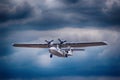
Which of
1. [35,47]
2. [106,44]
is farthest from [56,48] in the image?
[106,44]

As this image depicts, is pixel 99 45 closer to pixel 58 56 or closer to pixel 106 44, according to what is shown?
pixel 106 44

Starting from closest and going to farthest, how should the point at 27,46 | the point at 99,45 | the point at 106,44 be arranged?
1. the point at 106,44
2. the point at 99,45
3. the point at 27,46

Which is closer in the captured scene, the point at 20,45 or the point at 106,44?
the point at 106,44

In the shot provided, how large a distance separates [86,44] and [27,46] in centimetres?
318

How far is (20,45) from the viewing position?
14266mm

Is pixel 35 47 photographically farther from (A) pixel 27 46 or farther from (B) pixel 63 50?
(B) pixel 63 50

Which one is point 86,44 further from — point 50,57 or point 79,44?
point 50,57

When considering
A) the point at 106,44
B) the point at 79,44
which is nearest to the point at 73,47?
the point at 79,44

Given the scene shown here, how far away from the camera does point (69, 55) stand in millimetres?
14453

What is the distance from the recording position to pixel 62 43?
586 inches

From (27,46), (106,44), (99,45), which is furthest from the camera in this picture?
(27,46)

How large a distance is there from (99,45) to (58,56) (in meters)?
2.23

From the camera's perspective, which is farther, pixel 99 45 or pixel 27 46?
pixel 27 46

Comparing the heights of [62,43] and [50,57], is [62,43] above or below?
above
